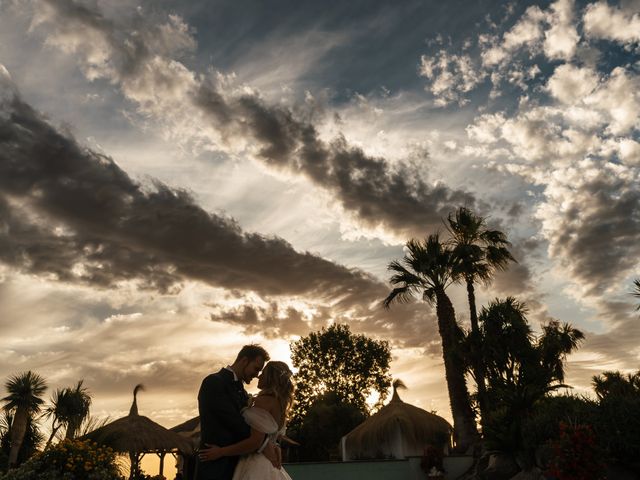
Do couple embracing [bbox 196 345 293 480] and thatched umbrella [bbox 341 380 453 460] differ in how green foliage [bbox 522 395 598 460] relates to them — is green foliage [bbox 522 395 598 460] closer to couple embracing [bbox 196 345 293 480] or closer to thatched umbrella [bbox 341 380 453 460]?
thatched umbrella [bbox 341 380 453 460]

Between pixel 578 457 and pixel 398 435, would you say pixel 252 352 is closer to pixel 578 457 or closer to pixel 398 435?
pixel 578 457

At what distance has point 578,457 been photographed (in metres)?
12.3

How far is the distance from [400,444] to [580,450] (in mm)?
16598

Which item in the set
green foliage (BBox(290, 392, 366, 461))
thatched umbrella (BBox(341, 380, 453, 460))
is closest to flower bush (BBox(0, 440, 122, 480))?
thatched umbrella (BBox(341, 380, 453, 460))

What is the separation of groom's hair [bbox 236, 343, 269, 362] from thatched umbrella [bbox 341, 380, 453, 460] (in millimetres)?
25615

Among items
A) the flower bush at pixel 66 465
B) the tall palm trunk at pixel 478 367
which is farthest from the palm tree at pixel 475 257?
the flower bush at pixel 66 465

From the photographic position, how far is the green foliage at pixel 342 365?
5472 centimetres

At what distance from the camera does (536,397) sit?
63.1 ft

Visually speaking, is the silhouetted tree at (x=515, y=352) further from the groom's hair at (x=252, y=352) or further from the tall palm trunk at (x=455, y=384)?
the groom's hair at (x=252, y=352)

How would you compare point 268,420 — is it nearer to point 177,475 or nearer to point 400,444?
point 400,444

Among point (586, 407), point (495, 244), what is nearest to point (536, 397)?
point (586, 407)

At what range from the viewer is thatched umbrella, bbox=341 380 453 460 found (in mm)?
28094

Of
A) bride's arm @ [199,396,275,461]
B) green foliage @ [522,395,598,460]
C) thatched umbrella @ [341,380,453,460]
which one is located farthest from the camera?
thatched umbrella @ [341,380,453,460]

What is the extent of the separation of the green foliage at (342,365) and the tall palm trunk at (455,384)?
3005 cm
